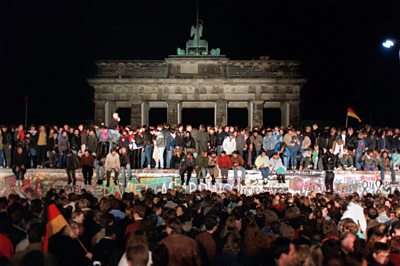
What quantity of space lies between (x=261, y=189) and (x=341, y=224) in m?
15.7

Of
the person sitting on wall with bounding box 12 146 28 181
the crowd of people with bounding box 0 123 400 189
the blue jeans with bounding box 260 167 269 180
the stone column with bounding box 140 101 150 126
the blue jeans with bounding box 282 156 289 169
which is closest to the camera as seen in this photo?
the person sitting on wall with bounding box 12 146 28 181

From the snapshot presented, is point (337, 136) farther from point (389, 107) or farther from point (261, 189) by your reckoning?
point (389, 107)

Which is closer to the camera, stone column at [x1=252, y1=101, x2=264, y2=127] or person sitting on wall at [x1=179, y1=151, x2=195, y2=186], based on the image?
person sitting on wall at [x1=179, y1=151, x2=195, y2=186]

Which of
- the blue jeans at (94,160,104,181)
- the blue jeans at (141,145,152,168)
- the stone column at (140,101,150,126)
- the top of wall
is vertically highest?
the top of wall

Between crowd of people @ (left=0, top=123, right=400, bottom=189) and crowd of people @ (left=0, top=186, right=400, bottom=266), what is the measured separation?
1315cm

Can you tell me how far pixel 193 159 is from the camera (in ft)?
82.6

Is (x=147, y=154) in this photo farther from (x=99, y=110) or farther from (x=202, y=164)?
(x=99, y=110)

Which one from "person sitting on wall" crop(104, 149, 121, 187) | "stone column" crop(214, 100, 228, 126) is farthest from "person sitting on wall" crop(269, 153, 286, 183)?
"stone column" crop(214, 100, 228, 126)

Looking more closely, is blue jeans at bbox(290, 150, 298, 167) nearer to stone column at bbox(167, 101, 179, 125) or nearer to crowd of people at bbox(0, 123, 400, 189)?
crowd of people at bbox(0, 123, 400, 189)

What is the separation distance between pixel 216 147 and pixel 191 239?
804 inches

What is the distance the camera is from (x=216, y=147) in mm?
29000

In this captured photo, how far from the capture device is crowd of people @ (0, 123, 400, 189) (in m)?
26.5

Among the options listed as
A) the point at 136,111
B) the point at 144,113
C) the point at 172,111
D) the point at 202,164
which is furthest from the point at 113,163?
the point at 144,113

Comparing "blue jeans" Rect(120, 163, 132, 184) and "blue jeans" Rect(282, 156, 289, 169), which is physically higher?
"blue jeans" Rect(282, 156, 289, 169)
